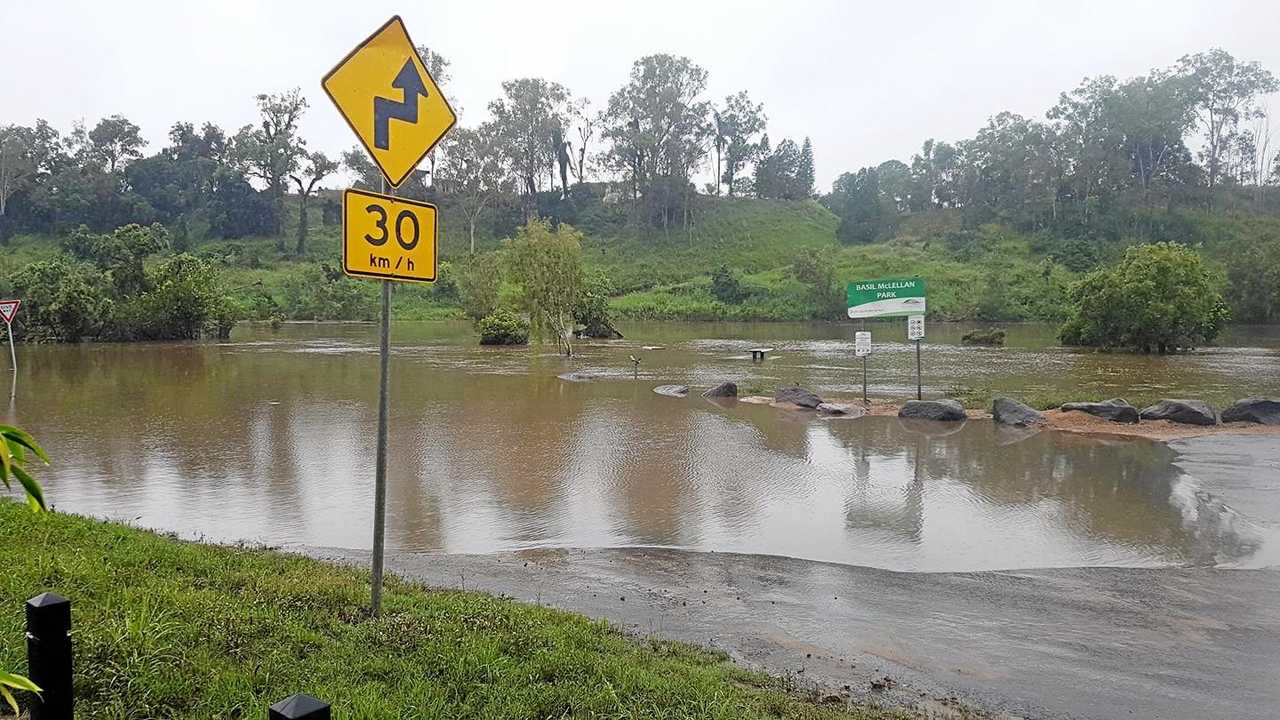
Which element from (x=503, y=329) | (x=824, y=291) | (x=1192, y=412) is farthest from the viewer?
(x=824, y=291)

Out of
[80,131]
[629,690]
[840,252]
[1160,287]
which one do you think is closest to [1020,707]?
[629,690]

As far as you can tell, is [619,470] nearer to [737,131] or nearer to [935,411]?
[935,411]

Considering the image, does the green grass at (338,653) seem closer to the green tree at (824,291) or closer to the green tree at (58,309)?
the green tree at (58,309)

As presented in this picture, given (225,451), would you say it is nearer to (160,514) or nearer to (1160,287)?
(160,514)

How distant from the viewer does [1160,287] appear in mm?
33406

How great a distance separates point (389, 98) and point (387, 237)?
2.56ft

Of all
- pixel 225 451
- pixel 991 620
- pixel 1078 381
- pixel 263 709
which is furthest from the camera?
pixel 1078 381

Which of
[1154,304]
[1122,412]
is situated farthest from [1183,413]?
[1154,304]

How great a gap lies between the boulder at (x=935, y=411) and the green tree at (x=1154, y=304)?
73.9ft

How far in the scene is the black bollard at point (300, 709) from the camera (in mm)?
1928

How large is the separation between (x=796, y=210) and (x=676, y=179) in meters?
17.0

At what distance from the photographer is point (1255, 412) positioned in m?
15.0

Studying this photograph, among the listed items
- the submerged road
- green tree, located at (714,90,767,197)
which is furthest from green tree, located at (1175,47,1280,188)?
the submerged road

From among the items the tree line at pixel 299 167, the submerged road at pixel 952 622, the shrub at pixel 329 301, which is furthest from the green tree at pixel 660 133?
the submerged road at pixel 952 622
